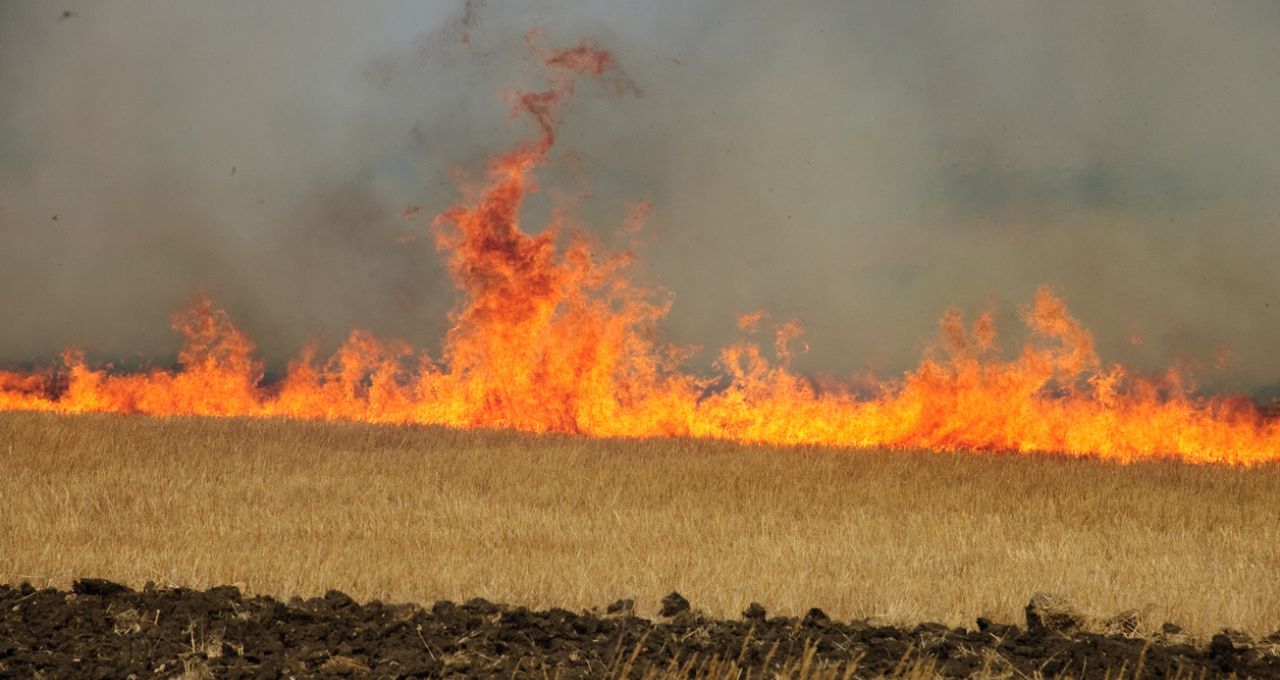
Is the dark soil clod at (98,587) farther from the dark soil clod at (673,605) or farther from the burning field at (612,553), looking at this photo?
the dark soil clod at (673,605)

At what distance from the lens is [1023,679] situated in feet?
22.7

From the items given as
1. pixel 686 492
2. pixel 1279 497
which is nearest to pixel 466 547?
pixel 686 492

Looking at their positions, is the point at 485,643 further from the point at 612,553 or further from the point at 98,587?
the point at 612,553

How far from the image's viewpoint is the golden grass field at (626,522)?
9.13 m

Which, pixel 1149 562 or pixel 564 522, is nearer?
pixel 1149 562

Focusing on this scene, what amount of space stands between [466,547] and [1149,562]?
6.20m

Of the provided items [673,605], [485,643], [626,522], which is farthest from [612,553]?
[485,643]

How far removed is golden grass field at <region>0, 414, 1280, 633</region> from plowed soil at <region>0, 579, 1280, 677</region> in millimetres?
699

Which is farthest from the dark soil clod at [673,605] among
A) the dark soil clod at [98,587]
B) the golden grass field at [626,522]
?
the dark soil clod at [98,587]

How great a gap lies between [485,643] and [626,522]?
5.38 meters

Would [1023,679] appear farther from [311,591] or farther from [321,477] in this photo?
[321,477]

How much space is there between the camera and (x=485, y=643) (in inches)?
280

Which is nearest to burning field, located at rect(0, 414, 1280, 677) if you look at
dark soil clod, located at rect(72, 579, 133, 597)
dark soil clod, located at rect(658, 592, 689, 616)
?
dark soil clod, located at rect(658, 592, 689, 616)

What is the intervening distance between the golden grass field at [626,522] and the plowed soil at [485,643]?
699 mm
